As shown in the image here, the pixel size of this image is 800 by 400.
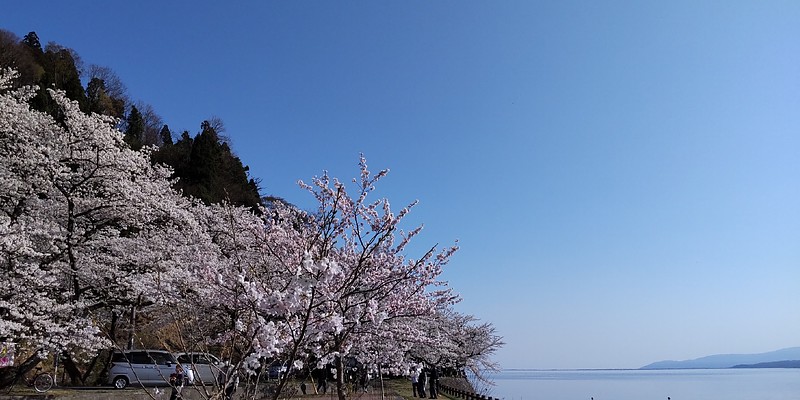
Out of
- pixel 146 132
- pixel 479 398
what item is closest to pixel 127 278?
pixel 479 398

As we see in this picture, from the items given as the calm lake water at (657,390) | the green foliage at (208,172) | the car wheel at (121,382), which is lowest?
the calm lake water at (657,390)

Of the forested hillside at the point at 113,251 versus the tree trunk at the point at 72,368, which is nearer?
the forested hillside at the point at 113,251

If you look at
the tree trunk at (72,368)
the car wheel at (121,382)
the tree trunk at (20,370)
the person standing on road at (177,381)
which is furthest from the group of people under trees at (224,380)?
the car wheel at (121,382)

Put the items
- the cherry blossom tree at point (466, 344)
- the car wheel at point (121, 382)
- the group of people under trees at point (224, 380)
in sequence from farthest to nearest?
the cherry blossom tree at point (466, 344) < the car wheel at point (121, 382) < the group of people under trees at point (224, 380)

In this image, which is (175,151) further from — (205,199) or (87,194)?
(87,194)

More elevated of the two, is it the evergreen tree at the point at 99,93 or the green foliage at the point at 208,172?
the evergreen tree at the point at 99,93

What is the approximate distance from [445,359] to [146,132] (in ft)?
129

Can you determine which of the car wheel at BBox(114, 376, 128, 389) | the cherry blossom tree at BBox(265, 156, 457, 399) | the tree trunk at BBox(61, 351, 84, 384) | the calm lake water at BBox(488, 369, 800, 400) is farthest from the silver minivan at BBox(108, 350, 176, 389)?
the calm lake water at BBox(488, 369, 800, 400)

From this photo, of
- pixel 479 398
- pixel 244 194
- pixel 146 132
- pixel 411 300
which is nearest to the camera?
pixel 411 300

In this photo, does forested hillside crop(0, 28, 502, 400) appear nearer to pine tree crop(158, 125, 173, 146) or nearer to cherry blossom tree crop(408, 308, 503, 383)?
cherry blossom tree crop(408, 308, 503, 383)

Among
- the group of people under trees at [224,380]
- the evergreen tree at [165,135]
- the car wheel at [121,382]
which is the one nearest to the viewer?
the group of people under trees at [224,380]

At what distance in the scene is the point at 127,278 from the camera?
583 inches

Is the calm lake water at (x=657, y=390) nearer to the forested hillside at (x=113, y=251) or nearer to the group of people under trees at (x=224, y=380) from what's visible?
the forested hillside at (x=113, y=251)

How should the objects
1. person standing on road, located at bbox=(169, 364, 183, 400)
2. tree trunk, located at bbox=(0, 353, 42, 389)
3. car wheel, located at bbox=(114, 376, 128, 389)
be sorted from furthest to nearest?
car wheel, located at bbox=(114, 376, 128, 389), tree trunk, located at bbox=(0, 353, 42, 389), person standing on road, located at bbox=(169, 364, 183, 400)
